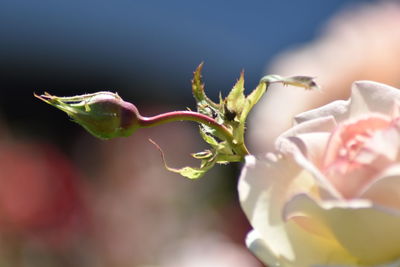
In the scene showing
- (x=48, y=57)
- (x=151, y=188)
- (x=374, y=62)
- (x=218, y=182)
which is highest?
(x=374, y=62)

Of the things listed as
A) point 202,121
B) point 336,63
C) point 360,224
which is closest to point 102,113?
point 202,121

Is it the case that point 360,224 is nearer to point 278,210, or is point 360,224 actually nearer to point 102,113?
point 278,210

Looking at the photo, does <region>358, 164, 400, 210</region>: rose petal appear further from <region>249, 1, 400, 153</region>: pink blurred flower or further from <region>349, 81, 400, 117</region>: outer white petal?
<region>249, 1, 400, 153</region>: pink blurred flower

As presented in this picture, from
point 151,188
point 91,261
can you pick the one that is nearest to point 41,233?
point 91,261

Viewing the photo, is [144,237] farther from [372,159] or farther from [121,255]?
[372,159]

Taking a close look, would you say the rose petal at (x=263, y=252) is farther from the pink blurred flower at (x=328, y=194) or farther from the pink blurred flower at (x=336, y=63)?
the pink blurred flower at (x=336, y=63)

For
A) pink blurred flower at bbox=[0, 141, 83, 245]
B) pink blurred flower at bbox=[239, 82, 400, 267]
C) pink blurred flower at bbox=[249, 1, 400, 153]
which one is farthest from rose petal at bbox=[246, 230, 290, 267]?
pink blurred flower at bbox=[0, 141, 83, 245]

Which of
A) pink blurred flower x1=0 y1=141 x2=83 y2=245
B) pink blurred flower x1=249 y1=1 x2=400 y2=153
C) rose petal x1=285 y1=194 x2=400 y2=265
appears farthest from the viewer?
pink blurred flower x1=0 y1=141 x2=83 y2=245
